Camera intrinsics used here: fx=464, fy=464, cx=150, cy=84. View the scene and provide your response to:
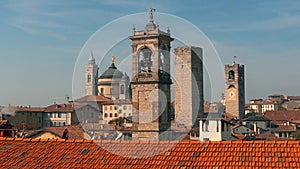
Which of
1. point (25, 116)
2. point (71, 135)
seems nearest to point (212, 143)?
point (71, 135)

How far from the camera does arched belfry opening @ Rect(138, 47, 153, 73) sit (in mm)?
45125

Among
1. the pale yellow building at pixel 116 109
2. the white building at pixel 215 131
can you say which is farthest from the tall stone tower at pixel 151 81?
the pale yellow building at pixel 116 109

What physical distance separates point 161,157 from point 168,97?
3630 centimetres

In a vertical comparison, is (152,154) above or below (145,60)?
below

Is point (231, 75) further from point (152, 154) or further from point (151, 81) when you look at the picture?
point (152, 154)

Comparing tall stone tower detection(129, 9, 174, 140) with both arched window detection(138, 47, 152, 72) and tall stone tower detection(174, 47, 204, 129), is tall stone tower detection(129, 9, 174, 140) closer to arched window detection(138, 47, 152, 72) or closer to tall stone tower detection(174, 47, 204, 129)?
arched window detection(138, 47, 152, 72)

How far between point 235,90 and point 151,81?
61561 millimetres

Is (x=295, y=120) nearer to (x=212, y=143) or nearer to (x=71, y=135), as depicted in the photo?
(x=71, y=135)

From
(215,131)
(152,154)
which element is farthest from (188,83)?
(152,154)

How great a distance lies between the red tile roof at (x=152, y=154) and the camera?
11.3 m

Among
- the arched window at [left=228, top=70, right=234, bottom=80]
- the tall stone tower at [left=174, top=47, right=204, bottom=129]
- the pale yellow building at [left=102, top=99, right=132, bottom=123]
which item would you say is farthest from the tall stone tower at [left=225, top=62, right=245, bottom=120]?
the pale yellow building at [left=102, top=99, right=132, bottom=123]

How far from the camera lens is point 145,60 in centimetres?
4634

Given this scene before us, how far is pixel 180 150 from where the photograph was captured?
12.2 metres

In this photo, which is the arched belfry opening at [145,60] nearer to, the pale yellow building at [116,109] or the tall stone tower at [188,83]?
the tall stone tower at [188,83]
